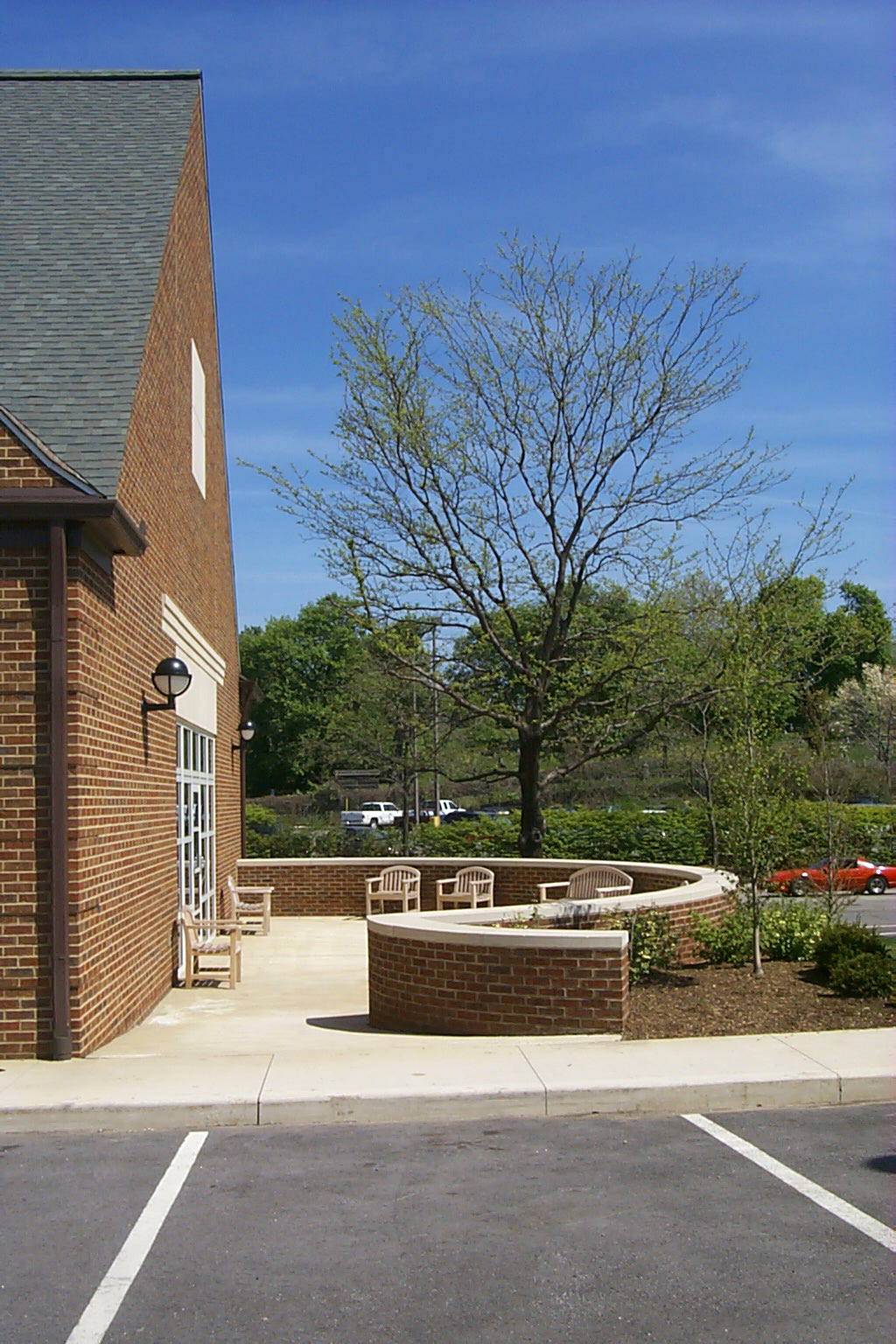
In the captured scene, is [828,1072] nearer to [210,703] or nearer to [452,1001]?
[452,1001]

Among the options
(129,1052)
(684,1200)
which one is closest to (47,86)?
(129,1052)

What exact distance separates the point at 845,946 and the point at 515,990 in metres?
3.21

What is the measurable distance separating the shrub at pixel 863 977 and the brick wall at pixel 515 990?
211 centimetres

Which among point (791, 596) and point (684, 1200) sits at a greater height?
point (791, 596)

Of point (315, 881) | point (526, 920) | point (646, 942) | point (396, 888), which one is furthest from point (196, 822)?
point (646, 942)

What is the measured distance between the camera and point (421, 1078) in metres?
7.91

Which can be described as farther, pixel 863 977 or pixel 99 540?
pixel 863 977

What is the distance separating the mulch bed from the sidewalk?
377 mm

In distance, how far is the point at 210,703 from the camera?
→ 17.8m

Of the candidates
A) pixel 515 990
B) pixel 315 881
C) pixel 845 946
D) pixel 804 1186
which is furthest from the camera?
pixel 315 881

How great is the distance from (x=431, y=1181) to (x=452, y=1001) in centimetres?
342

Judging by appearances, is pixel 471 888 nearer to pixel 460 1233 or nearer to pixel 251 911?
pixel 251 911

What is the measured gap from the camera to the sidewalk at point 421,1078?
24.2 feet

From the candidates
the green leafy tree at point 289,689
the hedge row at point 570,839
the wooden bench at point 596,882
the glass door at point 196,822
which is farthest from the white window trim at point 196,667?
the green leafy tree at point 289,689
